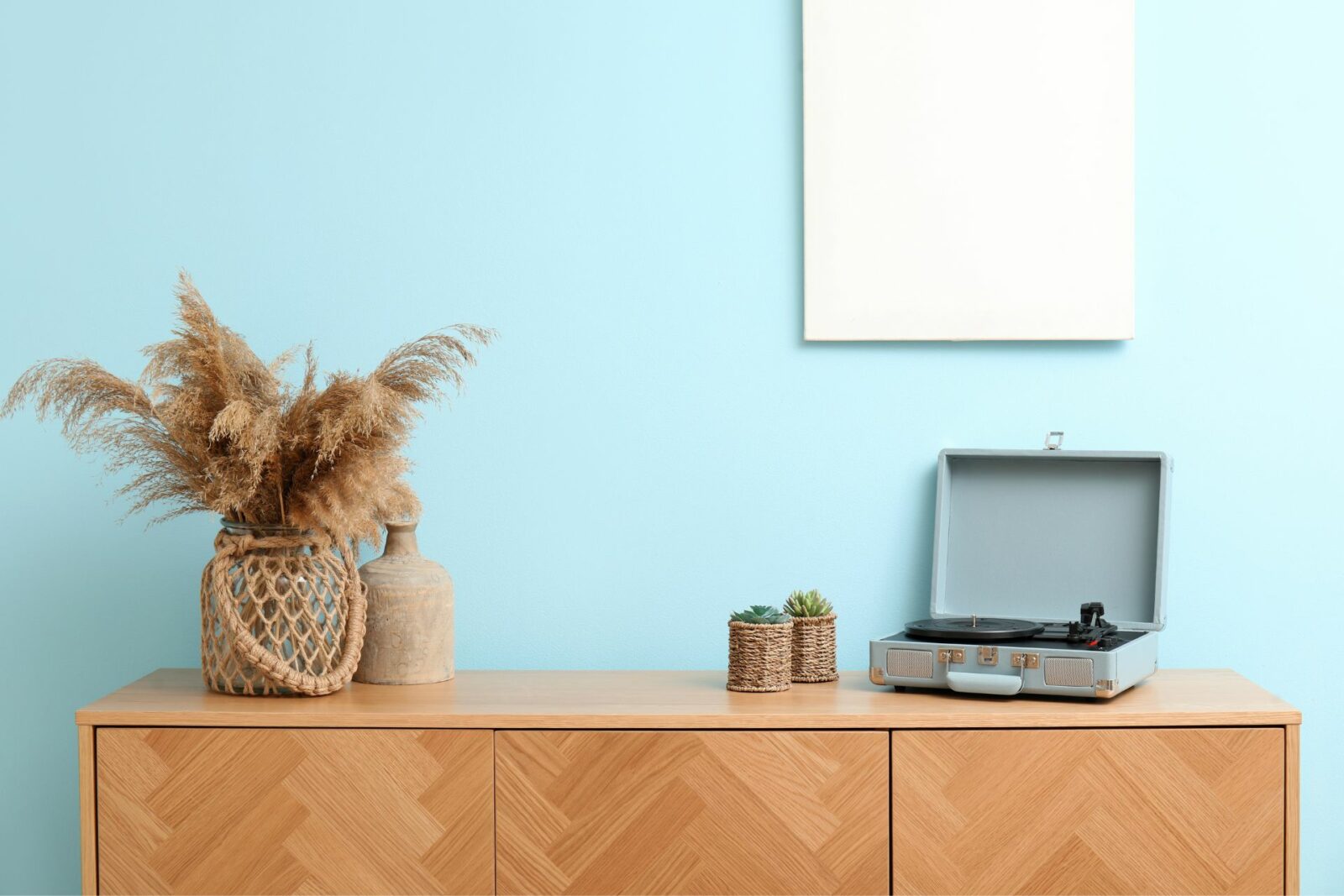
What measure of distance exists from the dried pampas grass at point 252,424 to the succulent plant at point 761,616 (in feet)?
1.91

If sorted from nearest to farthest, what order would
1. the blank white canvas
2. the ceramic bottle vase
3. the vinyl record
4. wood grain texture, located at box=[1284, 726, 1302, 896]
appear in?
wood grain texture, located at box=[1284, 726, 1302, 896] < the vinyl record < the ceramic bottle vase < the blank white canvas

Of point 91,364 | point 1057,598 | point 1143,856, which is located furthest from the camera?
point 1057,598

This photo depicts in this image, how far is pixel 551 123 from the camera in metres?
2.16

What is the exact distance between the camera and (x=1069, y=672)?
67.6 inches

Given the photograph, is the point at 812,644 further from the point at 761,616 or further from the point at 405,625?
the point at 405,625

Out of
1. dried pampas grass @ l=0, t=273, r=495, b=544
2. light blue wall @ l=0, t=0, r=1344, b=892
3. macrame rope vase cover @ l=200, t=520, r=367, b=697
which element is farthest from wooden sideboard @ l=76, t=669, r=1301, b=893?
light blue wall @ l=0, t=0, r=1344, b=892

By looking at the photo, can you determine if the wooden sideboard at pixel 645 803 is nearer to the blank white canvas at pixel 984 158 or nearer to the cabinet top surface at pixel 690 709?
the cabinet top surface at pixel 690 709

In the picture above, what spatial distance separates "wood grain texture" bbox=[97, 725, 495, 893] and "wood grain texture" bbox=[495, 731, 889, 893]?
0.06 m

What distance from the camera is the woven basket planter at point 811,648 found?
1.93m

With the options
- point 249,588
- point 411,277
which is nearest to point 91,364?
point 249,588

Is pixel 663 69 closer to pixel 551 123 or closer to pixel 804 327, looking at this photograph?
pixel 551 123

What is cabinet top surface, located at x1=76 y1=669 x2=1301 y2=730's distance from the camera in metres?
1.68

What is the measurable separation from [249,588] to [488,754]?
45cm

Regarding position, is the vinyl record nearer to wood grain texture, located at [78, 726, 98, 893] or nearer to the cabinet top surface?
the cabinet top surface
